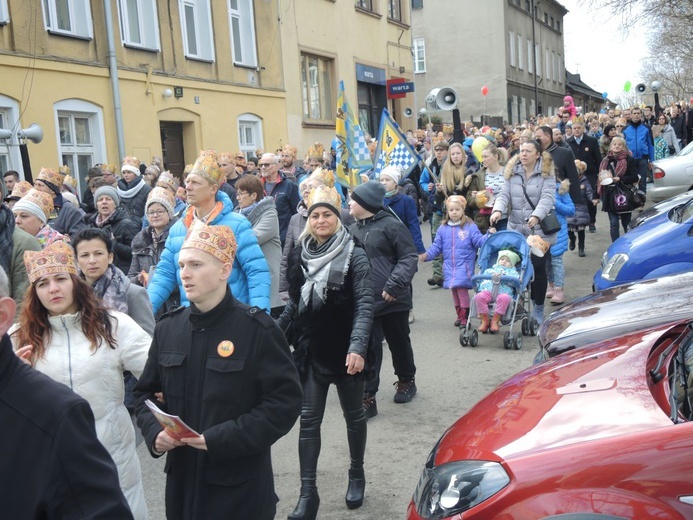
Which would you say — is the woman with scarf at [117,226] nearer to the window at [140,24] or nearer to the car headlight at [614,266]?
the car headlight at [614,266]

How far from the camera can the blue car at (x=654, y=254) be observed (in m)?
7.56

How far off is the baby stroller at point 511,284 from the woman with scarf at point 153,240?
339cm

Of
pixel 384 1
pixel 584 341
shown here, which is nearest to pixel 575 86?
pixel 384 1

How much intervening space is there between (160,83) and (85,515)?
1675cm

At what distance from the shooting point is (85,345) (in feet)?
12.0

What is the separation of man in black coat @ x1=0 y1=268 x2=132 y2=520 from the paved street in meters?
3.12

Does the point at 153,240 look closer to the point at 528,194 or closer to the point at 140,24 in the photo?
the point at 528,194

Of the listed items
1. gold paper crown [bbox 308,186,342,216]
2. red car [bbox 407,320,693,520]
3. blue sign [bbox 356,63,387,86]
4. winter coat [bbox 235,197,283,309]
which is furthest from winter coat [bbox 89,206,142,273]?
blue sign [bbox 356,63,387,86]

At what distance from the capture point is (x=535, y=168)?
8906 millimetres

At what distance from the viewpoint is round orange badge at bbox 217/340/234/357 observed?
3074 mm

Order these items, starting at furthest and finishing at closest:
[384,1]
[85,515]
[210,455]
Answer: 1. [384,1]
2. [210,455]
3. [85,515]

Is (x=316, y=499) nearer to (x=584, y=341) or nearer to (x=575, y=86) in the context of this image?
(x=584, y=341)

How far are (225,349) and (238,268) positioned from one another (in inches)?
95.5

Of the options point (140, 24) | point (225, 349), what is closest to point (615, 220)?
point (225, 349)
